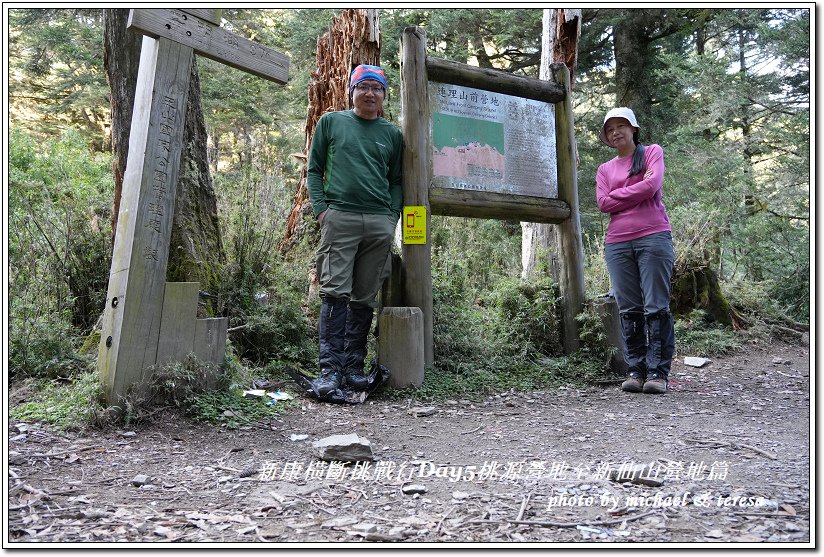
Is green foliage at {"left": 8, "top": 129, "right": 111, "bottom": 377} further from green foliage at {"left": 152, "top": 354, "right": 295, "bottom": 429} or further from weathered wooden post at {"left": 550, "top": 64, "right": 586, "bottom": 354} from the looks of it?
weathered wooden post at {"left": 550, "top": 64, "right": 586, "bottom": 354}

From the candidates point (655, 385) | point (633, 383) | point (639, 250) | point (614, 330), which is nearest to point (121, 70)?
point (639, 250)

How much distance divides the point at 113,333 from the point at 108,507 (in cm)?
138

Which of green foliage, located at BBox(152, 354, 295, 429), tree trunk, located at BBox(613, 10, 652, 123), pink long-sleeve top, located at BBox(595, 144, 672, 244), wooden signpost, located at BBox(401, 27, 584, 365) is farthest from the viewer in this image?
tree trunk, located at BBox(613, 10, 652, 123)

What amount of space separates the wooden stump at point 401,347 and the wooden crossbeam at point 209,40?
1.89 meters

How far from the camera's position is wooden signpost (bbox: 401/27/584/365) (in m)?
5.08

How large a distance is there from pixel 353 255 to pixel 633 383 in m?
2.33

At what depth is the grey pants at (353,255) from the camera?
443 cm

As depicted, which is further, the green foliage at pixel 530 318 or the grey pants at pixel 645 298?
the green foliage at pixel 530 318

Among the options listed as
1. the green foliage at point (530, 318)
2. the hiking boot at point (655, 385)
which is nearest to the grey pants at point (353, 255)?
the green foliage at point (530, 318)

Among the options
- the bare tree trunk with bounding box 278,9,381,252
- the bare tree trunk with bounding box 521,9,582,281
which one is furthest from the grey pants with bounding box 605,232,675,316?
the bare tree trunk with bounding box 278,9,381,252

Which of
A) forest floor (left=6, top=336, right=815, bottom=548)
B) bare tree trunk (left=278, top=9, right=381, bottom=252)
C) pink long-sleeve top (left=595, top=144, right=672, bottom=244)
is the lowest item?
forest floor (left=6, top=336, right=815, bottom=548)

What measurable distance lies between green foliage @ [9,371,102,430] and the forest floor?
0.10m

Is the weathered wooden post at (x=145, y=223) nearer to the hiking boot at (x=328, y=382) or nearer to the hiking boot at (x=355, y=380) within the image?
the hiking boot at (x=328, y=382)

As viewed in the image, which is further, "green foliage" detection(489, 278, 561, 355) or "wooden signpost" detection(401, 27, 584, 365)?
"green foliage" detection(489, 278, 561, 355)
